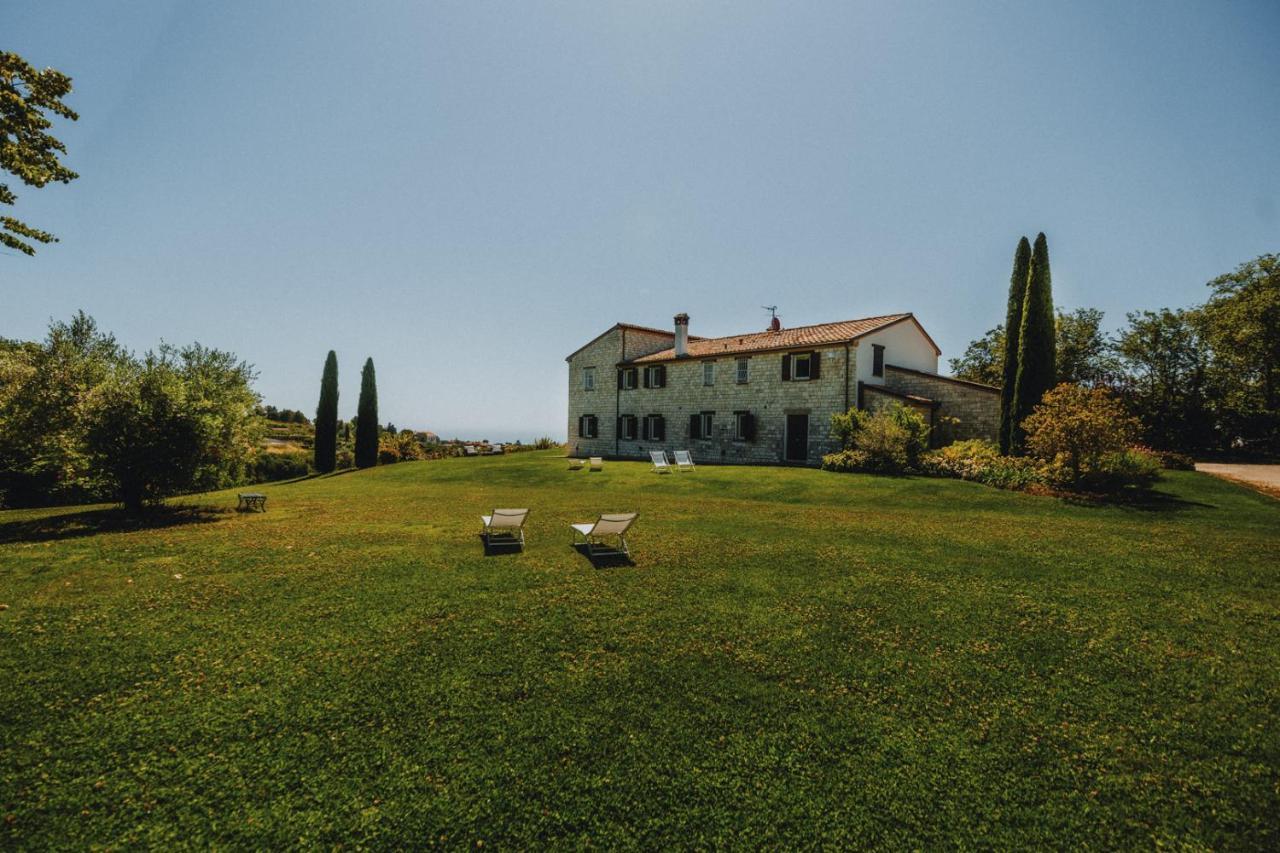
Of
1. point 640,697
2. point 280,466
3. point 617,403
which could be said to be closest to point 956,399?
point 617,403

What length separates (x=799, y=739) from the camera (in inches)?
167

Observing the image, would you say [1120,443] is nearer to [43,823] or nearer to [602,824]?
[602,824]

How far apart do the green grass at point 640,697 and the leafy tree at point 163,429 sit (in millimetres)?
3990

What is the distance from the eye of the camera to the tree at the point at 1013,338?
21.7 metres

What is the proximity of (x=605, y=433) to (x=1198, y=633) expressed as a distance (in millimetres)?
29417

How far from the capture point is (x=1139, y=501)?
14719 mm

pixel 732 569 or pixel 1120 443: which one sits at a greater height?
pixel 1120 443

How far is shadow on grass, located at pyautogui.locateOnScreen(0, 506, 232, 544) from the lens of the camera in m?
10.9

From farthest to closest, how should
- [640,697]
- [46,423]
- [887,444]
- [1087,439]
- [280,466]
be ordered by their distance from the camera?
1. [280,466]
2. [887,444]
3. [1087,439]
4. [46,423]
5. [640,697]

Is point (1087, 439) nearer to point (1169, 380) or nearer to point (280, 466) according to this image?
point (1169, 380)

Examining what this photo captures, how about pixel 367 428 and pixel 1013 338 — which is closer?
pixel 1013 338

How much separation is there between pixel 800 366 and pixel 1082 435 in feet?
40.4

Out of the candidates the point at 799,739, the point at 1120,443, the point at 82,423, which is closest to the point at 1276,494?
the point at 1120,443

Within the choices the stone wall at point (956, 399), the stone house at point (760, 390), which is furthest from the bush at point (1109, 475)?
the stone house at point (760, 390)
